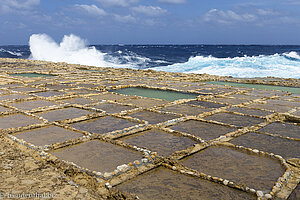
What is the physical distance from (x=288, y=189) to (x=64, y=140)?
7.74ft

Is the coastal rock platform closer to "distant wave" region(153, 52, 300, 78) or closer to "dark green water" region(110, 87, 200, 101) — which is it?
"dark green water" region(110, 87, 200, 101)

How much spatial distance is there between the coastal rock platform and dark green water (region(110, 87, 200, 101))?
101 cm

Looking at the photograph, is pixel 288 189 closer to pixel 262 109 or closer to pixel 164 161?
pixel 164 161

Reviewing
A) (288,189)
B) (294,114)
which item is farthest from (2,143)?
(294,114)

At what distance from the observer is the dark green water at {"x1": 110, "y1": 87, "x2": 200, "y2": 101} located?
262 inches

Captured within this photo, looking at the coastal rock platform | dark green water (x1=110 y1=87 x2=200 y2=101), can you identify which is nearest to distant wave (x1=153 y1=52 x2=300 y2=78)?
dark green water (x1=110 y1=87 x2=200 y2=101)

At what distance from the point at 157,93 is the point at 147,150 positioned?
4.27m

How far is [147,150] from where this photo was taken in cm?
304

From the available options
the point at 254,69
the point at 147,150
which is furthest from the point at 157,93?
the point at 254,69

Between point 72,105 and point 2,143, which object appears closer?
point 2,143

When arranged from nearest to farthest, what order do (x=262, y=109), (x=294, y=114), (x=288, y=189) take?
1. (x=288, y=189)
2. (x=294, y=114)
3. (x=262, y=109)

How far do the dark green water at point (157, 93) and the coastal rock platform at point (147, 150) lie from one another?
1010mm

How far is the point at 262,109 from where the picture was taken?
5.24 m

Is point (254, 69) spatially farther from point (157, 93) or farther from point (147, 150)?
point (147, 150)
